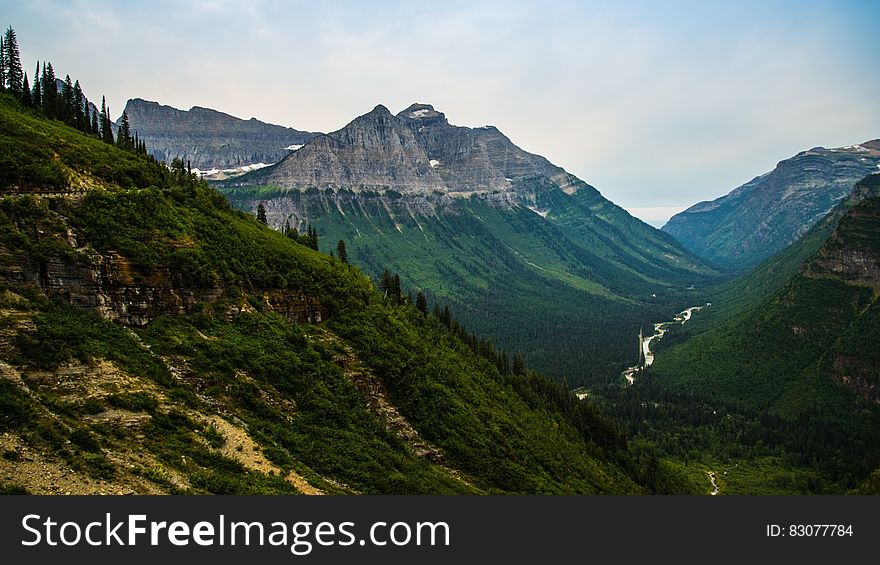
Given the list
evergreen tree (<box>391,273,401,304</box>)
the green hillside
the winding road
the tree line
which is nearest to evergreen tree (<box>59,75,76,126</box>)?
the tree line

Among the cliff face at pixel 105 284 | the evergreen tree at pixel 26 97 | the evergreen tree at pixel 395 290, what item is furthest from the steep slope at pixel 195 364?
the evergreen tree at pixel 395 290

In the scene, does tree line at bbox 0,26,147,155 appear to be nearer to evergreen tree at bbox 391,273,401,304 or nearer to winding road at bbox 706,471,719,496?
evergreen tree at bbox 391,273,401,304

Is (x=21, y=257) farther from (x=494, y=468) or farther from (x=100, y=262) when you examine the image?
(x=494, y=468)

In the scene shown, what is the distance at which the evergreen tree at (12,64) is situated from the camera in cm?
8288

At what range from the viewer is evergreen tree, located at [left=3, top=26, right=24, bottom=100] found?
82.9 m

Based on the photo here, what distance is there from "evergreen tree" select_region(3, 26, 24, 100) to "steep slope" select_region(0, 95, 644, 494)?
1651 centimetres

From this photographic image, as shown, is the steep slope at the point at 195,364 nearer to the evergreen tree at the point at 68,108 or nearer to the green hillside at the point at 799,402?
the evergreen tree at the point at 68,108

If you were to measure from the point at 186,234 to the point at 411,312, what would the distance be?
39910 mm

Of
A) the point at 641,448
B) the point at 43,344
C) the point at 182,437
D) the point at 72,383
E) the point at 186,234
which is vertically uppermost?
the point at 186,234

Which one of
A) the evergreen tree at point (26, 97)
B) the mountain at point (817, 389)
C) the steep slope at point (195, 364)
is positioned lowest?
the mountain at point (817, 389)

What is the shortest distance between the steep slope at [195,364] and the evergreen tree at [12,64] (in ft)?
54.2

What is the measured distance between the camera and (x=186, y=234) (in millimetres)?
48344

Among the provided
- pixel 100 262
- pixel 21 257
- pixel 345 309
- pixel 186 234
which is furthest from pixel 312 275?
pixel 21 257

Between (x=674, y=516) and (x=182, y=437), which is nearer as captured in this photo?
(x=674, y=516)
